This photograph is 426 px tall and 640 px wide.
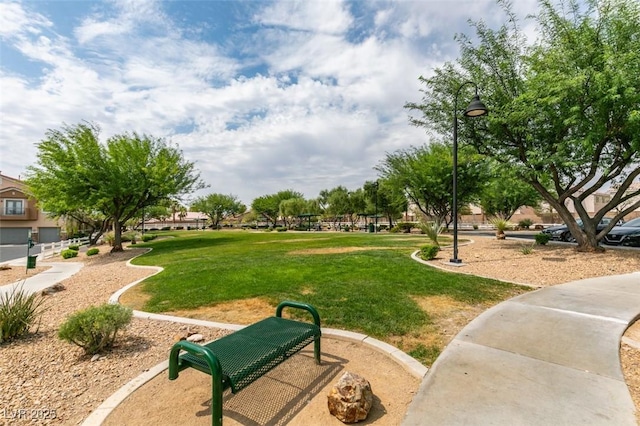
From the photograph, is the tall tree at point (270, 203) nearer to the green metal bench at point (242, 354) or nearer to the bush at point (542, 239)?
the bush at point (542, 239)

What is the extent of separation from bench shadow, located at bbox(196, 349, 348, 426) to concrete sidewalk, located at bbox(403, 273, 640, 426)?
40.0 inches

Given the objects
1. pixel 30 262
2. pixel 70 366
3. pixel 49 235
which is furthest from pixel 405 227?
pixel 49 235

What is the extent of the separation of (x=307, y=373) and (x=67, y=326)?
315cm

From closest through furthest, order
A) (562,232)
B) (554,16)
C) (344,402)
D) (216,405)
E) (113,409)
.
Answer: (216,405)
(344,402)
(113,409)
(554,16)
(562,232)

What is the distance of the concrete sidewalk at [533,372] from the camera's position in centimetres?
257

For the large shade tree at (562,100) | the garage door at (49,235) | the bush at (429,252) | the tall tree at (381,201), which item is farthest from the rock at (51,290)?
the garage door at (49,235)

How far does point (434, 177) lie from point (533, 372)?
82.3ft

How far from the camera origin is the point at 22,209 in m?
36.3

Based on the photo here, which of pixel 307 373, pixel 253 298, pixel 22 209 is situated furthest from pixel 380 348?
pixel 22 209

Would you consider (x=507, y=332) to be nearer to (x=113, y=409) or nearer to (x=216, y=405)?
(x=216, y=405)

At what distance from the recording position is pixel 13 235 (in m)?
35.5

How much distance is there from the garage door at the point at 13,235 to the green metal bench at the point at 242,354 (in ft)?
151

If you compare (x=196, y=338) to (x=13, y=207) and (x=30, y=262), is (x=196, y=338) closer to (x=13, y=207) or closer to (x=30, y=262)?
(x=30, y=262)

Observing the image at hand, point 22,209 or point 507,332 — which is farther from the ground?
point 22,209
